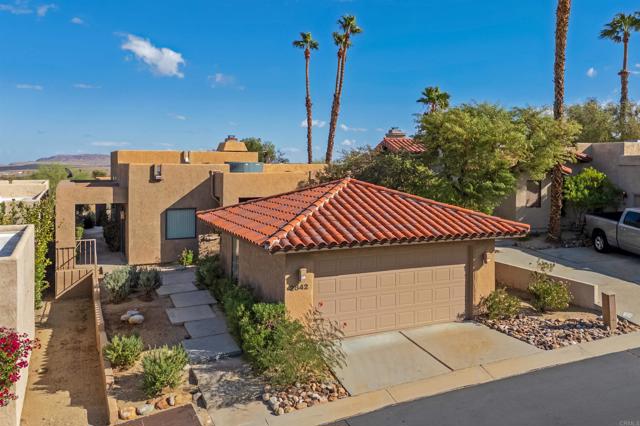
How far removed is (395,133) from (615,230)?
18653mm

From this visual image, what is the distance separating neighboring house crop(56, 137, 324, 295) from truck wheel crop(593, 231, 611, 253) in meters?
13.1

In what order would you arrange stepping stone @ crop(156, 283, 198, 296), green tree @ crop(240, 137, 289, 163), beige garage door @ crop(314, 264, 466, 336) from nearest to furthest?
1. beige garage door @ crop(314, 264, 466, 336)
2. stepping stone @ crop(156, 283, 198, 296)
3. green tree @ crop(240, 137, 289, 163)

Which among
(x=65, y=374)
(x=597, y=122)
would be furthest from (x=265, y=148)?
(x=65, y=374)

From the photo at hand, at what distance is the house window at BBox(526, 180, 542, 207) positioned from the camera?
2481cm

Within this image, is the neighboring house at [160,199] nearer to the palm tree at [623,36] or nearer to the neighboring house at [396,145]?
the neighboring house at [396,145]

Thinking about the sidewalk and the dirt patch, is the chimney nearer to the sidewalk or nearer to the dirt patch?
the sidewalk

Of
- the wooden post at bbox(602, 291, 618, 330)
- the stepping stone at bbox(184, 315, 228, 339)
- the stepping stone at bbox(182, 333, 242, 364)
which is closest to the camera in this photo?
the stepping stone at bbox(182, 333, 242, 364)

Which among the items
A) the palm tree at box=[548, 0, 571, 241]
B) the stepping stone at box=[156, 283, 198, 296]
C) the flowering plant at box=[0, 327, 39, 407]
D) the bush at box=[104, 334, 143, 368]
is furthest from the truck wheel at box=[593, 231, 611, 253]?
the flowering plant at box=[0, 327, 39, 407]

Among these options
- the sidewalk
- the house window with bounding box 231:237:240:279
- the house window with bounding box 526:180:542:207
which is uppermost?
the house window with bounding box 526:180:542:207

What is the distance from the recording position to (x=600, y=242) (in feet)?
67.1

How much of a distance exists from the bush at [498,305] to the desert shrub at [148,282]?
10.6 meters

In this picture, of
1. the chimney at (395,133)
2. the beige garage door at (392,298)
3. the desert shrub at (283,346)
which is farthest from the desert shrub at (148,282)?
the chimney at (395,133)

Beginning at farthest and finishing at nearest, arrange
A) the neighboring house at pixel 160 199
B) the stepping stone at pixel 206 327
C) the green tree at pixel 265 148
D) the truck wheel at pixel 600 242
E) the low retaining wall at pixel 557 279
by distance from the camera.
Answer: the green tree at pixel 265 148 → the truck wheel at pixel 600 242 → the neighboring house at pixel 160 199 → the low retaining wall at pixel 557 279 → the stepping stone at pixel 206 327

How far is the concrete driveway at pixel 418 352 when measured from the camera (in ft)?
32.1
